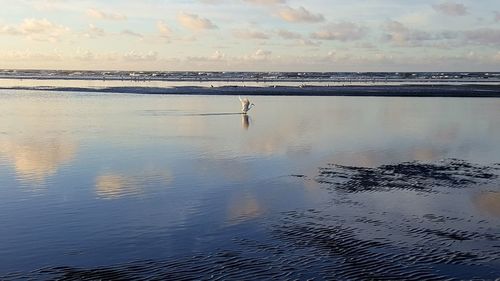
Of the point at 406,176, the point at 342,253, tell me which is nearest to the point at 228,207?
the point at 342,253

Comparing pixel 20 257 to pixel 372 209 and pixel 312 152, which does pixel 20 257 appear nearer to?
pixel 372 209

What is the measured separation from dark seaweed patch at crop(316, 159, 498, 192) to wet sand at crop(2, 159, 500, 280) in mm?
1543

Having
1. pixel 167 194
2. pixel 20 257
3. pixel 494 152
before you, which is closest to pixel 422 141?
pixel 494 152

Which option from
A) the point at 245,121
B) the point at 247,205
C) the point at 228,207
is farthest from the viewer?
the point at 245,121

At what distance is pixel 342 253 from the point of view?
10414 mm

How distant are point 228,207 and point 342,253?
154 inches

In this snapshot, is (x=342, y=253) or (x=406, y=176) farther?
(x=406, y=176)

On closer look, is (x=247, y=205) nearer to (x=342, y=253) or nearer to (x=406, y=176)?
(x=342, y=253)

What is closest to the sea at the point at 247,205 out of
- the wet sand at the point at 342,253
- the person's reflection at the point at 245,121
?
the wet sand at the point at 342,253

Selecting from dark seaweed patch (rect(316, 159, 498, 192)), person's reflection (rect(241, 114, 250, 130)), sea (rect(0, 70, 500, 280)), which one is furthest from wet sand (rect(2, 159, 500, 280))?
person's reflection (rect(241, 114, 250, 130))

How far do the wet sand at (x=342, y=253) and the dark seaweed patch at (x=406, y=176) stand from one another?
5.06 ft

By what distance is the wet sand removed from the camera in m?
9.28

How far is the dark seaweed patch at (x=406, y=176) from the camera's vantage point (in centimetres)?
1656

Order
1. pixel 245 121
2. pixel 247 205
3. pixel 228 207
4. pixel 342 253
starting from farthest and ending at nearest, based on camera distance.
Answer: pixel 245 121 < pixel 247 205 < pixel 228 207 < pixel 342 253
